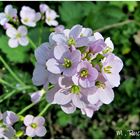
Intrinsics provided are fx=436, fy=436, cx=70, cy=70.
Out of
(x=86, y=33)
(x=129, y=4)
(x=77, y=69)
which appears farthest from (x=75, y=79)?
(x=129, y=4)

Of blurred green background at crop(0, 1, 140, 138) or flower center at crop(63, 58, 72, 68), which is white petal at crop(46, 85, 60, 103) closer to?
flower center at crop(63, 58, 72, 68)

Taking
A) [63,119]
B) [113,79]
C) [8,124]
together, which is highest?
[113,79]

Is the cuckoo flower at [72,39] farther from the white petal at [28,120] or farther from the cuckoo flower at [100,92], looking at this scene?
the white petal at [28,120]

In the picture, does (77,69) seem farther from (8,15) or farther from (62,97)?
(8,15)

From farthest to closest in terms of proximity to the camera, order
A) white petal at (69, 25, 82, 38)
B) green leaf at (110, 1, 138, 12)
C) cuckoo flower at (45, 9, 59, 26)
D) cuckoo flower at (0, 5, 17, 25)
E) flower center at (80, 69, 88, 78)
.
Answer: green leaf at (110, 1, 138, 12) → cuckoo flower at (45, 9, 59, 26) → cuckoo flower at (0, 5, 17, 25) → white petal at (69, 25, 82, 38) → flower center at (80, 69, 88, 78)

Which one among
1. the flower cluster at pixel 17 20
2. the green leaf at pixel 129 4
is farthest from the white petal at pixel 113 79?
the green leaf at pixel 129 4

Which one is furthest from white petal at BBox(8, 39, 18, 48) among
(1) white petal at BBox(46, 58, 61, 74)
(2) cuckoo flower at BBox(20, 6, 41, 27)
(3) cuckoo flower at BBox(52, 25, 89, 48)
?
(1) white petal at BBox(46, 58, 61, 74)

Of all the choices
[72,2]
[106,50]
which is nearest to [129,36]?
[72,2]
